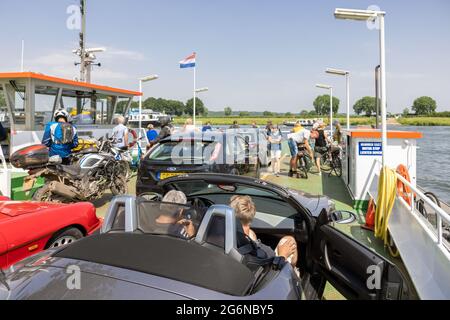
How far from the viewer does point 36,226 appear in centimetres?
315

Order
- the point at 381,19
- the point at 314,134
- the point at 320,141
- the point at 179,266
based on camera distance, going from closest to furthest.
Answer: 1. the point at 179,266
2. the point at 381,19
3. the point at 320,141
4. the point at 314,134

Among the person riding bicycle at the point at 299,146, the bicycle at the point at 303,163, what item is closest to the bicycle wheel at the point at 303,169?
the bicycle at the point at 303,163

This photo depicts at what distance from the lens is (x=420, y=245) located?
3.54 metres

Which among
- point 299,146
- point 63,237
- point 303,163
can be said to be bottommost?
point 63,237

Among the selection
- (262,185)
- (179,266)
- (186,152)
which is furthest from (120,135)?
(179,266)

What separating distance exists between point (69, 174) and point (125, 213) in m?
4.12

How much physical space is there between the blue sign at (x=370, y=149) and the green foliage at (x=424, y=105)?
113 m

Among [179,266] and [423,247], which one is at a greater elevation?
[179,266]

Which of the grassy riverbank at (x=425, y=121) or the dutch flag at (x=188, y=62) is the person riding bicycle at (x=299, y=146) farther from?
the grassy riverbank at (x=425, y=121)

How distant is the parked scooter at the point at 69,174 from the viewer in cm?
530

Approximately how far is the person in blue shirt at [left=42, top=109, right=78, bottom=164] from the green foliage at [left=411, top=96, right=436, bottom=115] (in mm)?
116706

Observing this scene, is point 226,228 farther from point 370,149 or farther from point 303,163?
point 303,163
